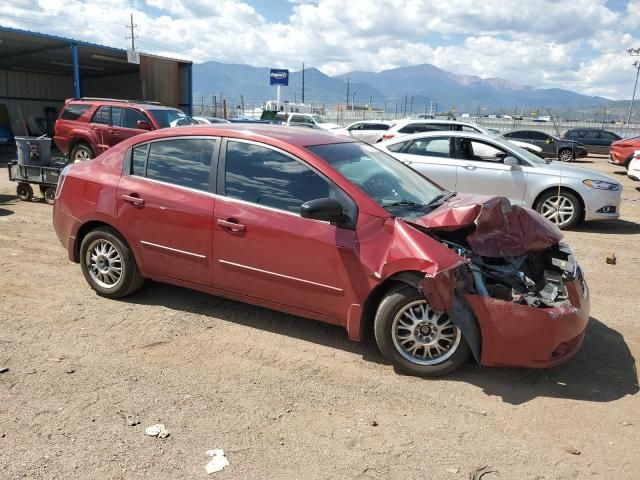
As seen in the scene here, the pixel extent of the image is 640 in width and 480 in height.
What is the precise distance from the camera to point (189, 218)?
438 cm

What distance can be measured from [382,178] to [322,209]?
0.93 metres

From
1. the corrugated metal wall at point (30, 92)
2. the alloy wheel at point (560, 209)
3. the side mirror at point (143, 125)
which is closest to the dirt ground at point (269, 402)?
the alloy wheel at point (560, 209)

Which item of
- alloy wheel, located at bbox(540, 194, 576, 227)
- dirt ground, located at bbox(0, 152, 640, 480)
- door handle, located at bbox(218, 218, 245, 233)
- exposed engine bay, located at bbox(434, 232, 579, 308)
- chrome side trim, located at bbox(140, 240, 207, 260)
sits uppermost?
door handle, located at bbox(218, 218, 245, 233)

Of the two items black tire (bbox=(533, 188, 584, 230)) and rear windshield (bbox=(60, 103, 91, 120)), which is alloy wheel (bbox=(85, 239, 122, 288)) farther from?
rear windshield (bbox=(60, 103, 91, 120))

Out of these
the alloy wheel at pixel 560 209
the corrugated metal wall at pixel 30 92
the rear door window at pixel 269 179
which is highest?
the corrugated metal wall at pixel 30 92

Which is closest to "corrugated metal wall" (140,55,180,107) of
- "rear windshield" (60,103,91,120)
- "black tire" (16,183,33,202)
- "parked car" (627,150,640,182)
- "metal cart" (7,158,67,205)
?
"rear windshield" (60,103,91,120)

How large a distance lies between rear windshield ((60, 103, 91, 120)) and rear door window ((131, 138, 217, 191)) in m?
10.0

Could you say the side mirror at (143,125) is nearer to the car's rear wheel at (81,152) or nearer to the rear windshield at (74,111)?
the car's rear wheel at (81,152)

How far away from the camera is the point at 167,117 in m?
13.8

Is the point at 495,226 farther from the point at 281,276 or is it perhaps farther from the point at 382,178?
the point at 281,276

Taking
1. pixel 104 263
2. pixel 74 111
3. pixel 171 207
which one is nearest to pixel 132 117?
pixel 74 111

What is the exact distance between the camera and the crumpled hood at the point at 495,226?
12.3 ft

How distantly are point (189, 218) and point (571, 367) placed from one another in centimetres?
317

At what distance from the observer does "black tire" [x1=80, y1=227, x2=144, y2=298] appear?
483 centimetres
